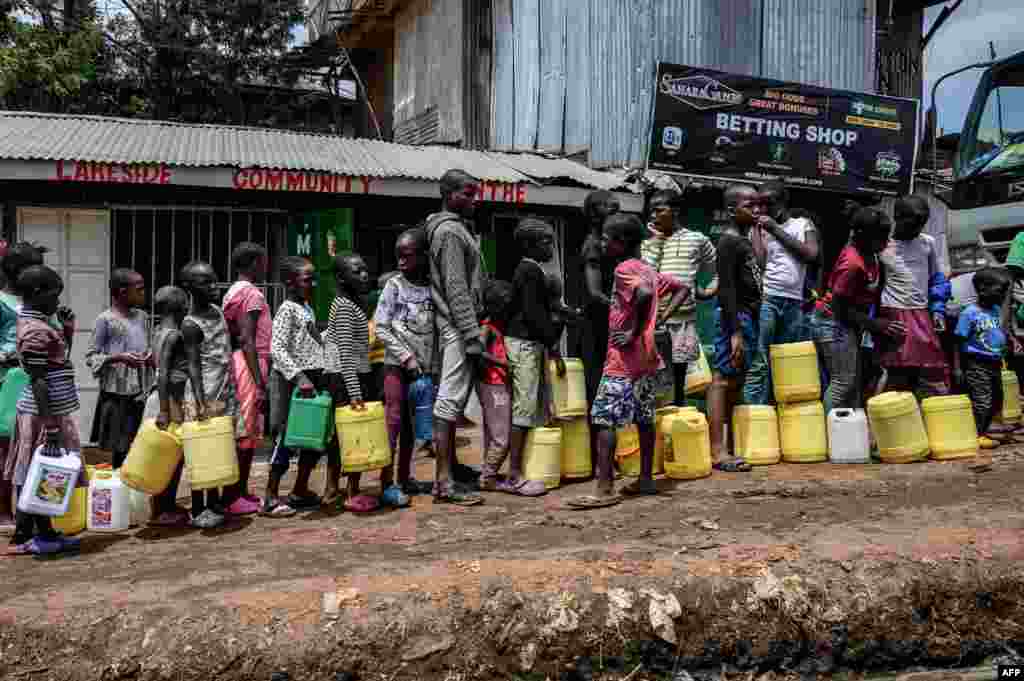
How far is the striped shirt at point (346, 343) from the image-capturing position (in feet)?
17.0

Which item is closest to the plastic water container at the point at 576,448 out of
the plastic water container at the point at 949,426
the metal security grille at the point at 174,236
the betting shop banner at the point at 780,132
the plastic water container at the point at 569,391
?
the plastic water container at the point at 569,391

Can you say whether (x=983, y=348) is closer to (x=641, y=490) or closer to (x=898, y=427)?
(x=898, y=427)

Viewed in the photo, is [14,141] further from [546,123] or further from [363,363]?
[546,123]

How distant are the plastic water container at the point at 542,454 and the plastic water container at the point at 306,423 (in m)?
1.24

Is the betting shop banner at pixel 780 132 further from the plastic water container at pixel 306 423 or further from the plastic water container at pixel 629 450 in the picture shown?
the plastic water container at pixel 306 423

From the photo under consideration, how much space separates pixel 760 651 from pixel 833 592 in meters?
0.42

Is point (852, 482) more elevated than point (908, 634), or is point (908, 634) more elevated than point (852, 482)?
point (852, 482)

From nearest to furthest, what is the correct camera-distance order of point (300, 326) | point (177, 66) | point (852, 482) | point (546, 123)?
point (300, 326) < point (852, 482) < point (546, 123) < point (177, 66)

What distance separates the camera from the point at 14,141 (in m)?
7.84

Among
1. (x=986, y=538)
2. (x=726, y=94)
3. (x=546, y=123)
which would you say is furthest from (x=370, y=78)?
(x=986, y=538)

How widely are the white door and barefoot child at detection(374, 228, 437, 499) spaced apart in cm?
412

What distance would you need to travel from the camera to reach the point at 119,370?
234 inches

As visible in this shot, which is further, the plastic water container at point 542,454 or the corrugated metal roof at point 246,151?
the corrugated metal roof at point 246,151

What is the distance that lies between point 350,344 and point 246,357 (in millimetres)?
588
